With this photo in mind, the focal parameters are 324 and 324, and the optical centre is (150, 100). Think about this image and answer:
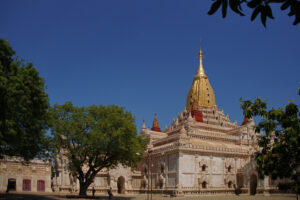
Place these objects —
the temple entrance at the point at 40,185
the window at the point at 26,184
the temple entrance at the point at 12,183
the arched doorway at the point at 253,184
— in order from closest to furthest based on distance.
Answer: the temple entrance at the point at 12,183
the arched doorway at the point at 253,184
the window at the point at 26,184
the temple entrance at the point at 40,185

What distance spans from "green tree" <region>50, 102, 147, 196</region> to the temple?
21.7 ft

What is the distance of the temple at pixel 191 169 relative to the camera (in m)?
52.4

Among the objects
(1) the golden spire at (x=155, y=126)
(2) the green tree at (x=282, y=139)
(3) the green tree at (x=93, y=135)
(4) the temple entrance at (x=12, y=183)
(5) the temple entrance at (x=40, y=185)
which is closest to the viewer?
(2) the green tree at (x=282, y=139)

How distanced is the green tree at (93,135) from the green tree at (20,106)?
8021 mm

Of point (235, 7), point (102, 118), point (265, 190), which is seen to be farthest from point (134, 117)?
point (235, 7)

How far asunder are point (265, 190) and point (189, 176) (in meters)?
11.7

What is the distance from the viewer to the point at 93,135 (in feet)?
125

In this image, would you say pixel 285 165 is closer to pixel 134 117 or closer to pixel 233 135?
pixel 134 117

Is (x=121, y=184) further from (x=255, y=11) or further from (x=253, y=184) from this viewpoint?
(x=255, y=11)

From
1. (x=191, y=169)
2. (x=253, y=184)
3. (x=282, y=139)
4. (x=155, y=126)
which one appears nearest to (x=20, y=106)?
(x=282, y=139)

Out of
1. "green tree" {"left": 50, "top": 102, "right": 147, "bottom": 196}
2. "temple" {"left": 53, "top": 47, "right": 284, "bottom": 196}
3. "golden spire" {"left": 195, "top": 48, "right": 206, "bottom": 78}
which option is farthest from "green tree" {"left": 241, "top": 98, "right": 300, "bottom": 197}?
"golden spire" {"left": 195, "top": 48, "right": 206, "bottom": 78}

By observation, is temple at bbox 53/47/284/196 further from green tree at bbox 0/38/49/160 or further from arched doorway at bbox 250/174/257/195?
green tree at bbox 0/38/49/160

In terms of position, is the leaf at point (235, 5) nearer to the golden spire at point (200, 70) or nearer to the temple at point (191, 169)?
the temple at point (191, 169)

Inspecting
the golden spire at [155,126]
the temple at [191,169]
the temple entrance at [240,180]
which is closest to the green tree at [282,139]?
the temple at [191,169]
